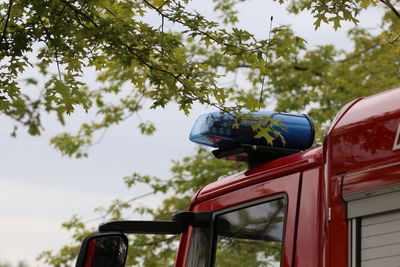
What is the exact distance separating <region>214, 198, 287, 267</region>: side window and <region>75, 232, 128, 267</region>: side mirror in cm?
55

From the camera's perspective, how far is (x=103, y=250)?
354 centimetres

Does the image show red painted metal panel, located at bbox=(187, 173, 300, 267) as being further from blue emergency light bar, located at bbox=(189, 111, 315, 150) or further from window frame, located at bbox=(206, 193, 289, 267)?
blue emergency light bar, located at bbox=(189, 111, 315, 150)

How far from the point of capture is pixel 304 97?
501 inches

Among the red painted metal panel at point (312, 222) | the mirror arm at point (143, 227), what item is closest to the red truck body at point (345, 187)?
the red painted metal panel at point (312, 222)

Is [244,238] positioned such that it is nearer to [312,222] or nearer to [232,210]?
[232,210]

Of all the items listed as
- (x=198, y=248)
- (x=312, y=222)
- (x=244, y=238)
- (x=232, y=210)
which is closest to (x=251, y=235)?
(x=244, y=238)

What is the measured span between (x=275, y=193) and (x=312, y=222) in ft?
1.22

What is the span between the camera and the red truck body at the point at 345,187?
2.75m

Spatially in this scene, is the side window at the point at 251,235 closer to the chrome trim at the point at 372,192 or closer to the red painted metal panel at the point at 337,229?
the red painted metal panel at the point at 337,229

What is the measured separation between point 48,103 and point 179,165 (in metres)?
8.68

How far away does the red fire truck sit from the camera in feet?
9.13

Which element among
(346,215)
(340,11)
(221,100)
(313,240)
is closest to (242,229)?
(313,240)

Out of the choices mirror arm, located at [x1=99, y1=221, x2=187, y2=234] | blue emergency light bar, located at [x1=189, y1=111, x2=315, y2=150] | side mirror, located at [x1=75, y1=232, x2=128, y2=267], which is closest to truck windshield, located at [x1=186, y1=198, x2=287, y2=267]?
mirror arm, located at [x1=99, y1=221, x2=187, y2=234]

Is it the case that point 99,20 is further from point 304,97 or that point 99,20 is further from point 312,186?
point 304,97
